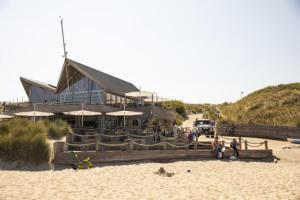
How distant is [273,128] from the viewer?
35.6 meters

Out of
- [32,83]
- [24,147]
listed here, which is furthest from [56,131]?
[32,83]

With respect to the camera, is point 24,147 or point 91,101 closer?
point 24,147

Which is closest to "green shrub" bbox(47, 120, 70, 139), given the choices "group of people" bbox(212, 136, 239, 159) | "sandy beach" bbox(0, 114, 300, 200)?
"sandy beach" bbox(0, 114, 300, 200)

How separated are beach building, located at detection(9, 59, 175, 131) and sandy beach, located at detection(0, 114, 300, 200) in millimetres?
12317

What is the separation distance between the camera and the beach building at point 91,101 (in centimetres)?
2934

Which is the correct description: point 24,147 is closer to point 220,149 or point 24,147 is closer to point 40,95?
point 220,149

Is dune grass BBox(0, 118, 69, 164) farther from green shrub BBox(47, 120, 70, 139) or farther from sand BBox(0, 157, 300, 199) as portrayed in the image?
green shrub BBox(47, 120, 70, 139)

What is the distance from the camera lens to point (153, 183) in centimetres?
1287

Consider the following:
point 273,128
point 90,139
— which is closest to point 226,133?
point 273,128

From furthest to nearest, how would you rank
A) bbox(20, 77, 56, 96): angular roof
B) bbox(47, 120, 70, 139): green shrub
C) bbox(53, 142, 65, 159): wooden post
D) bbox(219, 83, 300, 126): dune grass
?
1. bbox(219, 83, 300, 126): dune grass
2. bbox(20, 77, 56, 96): angular roof
3. bbox(47, 120, 70, 139): green shrub
4. bbox(53, 142, 65, 159): wooden post

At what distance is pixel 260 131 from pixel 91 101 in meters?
20.3

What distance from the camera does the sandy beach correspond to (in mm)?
10796

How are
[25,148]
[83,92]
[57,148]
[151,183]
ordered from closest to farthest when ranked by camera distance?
[151,183], [25,148], [57,148], [83,92]

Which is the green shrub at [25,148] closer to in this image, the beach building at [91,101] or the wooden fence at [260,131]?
the beach building at [91,101]
